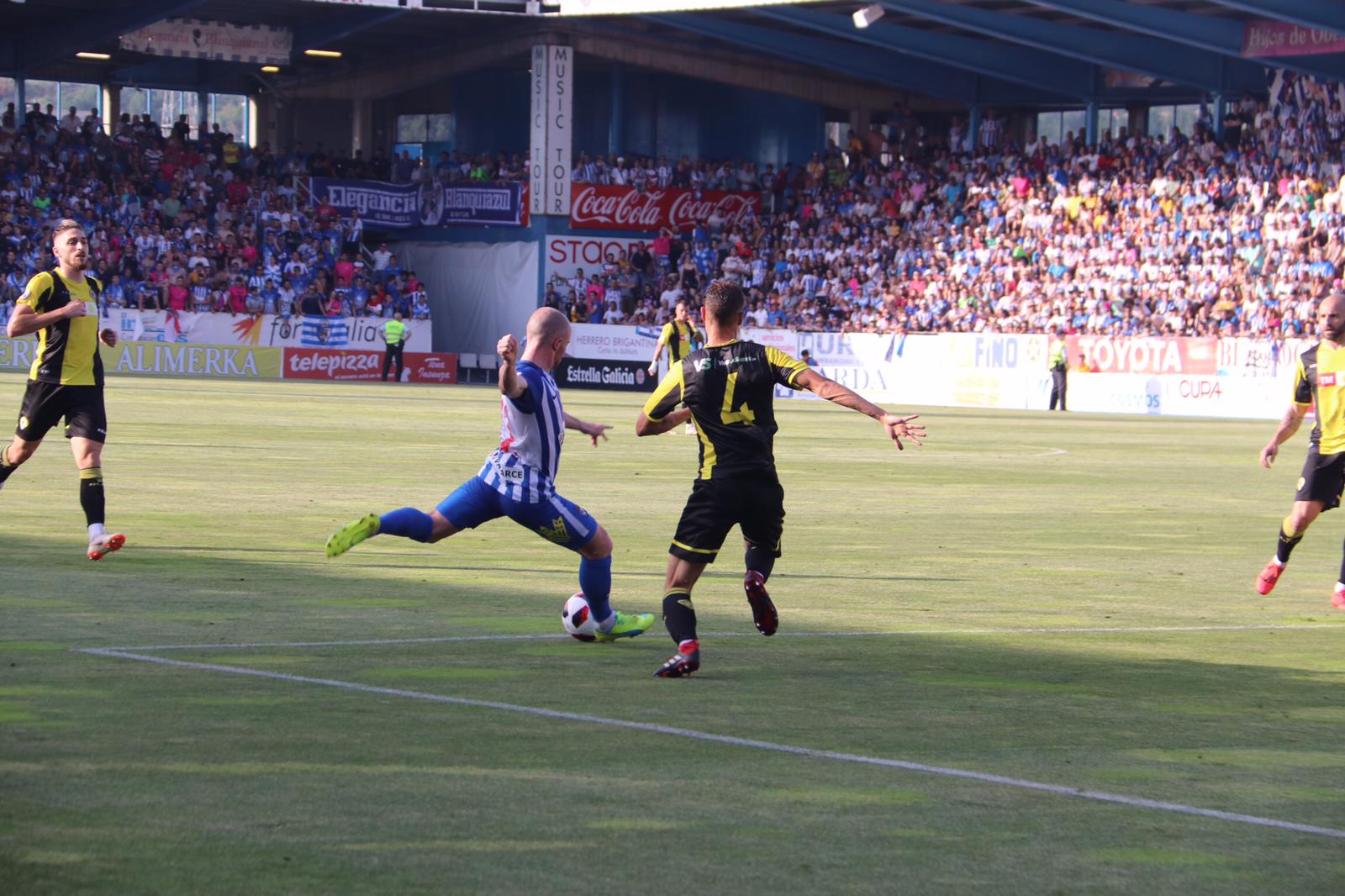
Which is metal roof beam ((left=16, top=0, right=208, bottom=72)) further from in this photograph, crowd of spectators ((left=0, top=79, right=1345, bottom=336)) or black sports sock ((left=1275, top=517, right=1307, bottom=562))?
black sports sock ((left=1275, top=517, right=1307, bottom=562))

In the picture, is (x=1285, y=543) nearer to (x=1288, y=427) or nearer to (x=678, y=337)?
(x=1288, y=427)

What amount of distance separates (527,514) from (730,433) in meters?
1.06

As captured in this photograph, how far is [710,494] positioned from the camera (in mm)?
8945

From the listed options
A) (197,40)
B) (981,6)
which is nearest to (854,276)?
(981,6)

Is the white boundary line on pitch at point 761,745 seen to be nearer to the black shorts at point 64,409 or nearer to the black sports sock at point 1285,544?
the black shorts at point 64,409

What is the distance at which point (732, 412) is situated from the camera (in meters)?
8.98

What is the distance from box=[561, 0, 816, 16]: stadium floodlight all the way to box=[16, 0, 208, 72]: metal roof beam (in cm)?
1078

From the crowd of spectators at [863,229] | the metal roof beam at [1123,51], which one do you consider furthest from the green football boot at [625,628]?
the metal roof beam at [1123,51]

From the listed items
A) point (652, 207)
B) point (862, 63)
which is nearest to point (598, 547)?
point (862, 63)

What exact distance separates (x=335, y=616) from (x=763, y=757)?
13.0ft

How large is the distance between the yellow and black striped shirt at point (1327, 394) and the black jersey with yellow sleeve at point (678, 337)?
52.1 ft

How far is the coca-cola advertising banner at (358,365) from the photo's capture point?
5141cm

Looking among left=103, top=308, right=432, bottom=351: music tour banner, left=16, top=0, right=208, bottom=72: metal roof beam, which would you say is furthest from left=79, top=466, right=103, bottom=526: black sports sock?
left=16, top=0, right=208, bottom=72: metal roof beam

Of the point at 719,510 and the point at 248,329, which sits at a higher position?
the point at 719,510
